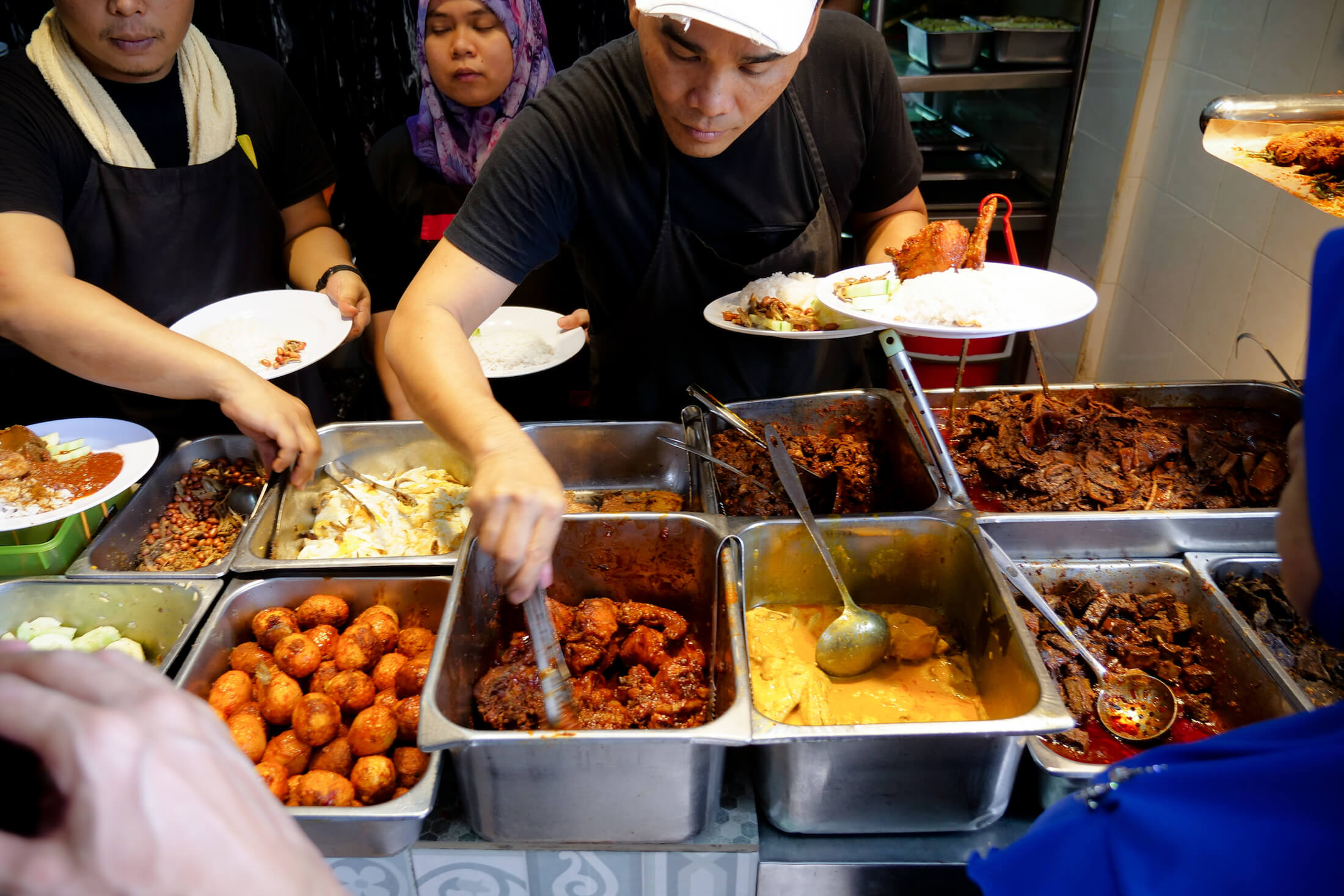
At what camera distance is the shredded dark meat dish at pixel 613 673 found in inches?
59.3

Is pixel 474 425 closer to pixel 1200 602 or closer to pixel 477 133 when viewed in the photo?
pixel 1200 602

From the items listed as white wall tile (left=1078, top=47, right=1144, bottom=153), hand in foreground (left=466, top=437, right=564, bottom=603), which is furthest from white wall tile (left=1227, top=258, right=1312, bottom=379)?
hand in foreground (left=466, top=437, right=564, bottom=603)

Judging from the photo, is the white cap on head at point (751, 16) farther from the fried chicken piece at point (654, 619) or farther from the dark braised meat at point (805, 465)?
the fried chicken piece at point (654, 619)

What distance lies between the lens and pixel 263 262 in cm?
289

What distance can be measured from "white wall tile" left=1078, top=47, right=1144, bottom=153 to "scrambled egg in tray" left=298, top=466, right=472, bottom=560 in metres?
3.50

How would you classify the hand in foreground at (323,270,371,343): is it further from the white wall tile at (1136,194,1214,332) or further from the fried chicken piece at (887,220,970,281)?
the white wall tile at (1136,194,1214,332)

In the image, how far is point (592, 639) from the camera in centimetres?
171

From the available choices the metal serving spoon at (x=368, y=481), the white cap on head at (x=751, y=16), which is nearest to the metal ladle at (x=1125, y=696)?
the white cap on head at (x=751, y=16)

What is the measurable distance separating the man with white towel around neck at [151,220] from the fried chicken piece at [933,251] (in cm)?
156

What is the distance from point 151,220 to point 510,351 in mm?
1187

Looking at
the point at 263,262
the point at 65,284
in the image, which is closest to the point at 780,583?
the point at 65,284

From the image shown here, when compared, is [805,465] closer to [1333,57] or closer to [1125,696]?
[1125,696]

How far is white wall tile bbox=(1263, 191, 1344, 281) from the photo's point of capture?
2.70 m

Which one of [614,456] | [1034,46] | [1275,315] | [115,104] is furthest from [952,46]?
[115,104]
